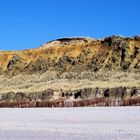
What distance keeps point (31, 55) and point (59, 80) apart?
21.9m

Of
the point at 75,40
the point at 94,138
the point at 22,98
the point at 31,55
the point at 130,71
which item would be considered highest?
the point at 75,40

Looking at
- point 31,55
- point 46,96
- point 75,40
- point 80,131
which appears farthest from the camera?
point 75,40

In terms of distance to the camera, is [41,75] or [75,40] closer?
[41,75]

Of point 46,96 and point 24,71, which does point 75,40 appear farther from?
point 46,96

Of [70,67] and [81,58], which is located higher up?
[81,58]

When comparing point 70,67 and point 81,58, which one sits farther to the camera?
point 81,58

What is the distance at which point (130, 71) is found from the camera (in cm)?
6594

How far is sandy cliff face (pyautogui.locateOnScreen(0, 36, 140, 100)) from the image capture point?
60.1m

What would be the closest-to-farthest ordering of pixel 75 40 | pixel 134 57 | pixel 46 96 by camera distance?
pixel 46 96
pixel 134 57
pixel 75 40

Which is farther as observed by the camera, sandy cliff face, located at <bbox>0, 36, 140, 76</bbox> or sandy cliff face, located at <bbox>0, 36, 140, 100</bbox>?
sandy cliff face, located at <bbox>0, 36, 140, 76</bbox>

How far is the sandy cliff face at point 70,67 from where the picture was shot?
60.1 metres

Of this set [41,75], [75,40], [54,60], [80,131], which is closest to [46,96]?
[41,75]

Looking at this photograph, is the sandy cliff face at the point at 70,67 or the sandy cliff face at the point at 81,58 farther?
the sandy cliff face at the point at 81,58

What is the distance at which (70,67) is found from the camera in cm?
7475
